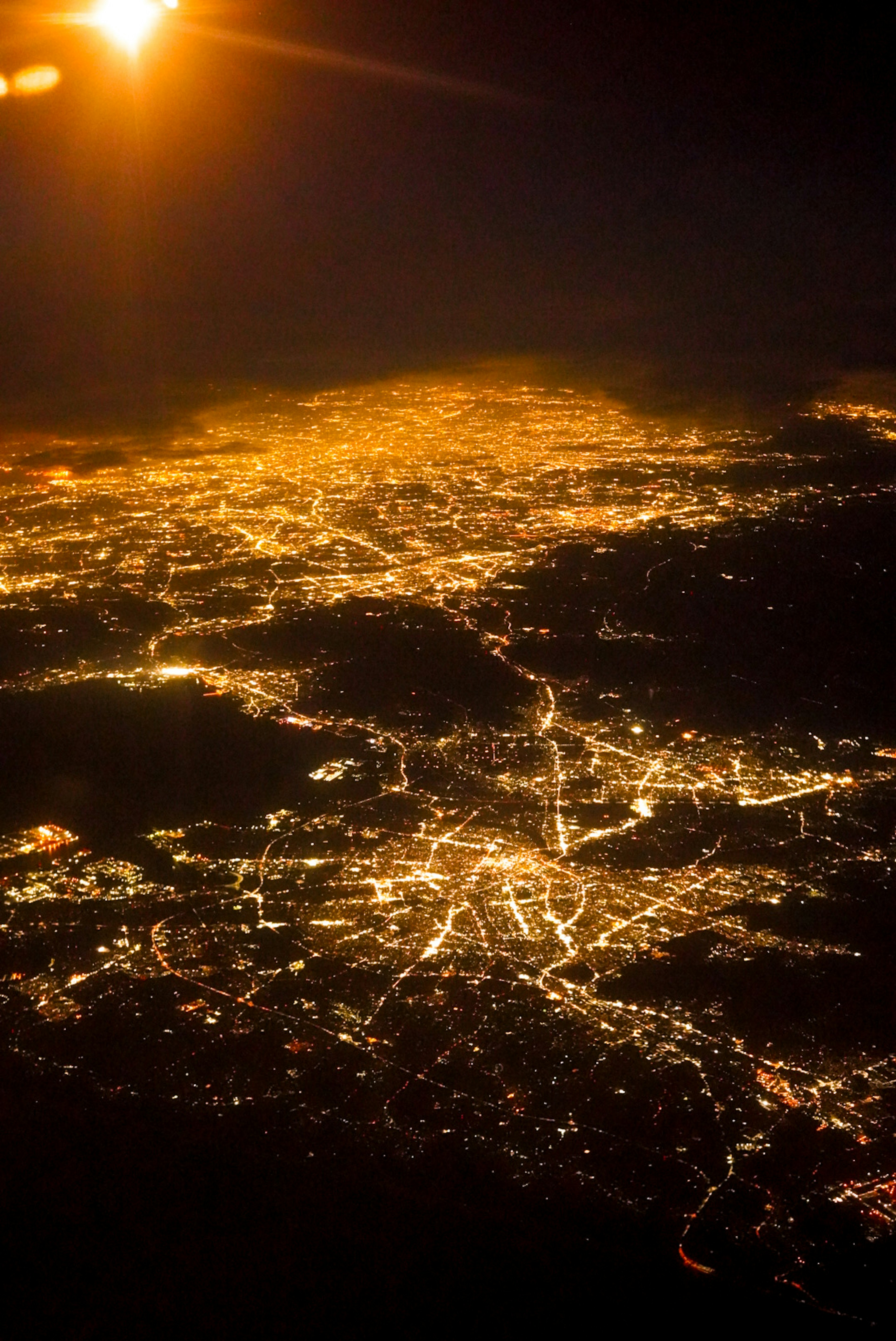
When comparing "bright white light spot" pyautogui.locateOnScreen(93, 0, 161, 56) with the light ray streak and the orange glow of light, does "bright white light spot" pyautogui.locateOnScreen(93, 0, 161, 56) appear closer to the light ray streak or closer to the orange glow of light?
the light ray streak

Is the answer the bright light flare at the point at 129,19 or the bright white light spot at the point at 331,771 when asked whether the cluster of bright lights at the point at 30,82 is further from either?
the bright white light spot at the point at 331,771

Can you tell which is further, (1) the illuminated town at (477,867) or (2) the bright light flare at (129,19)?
(2) the bright light flare at (129,19)

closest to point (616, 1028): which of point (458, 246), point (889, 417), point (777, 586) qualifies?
point (777, 586)

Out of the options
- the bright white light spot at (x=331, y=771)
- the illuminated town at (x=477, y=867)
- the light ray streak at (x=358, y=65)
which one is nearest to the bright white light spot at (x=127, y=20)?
the light ray streak at (x=358, y=65)

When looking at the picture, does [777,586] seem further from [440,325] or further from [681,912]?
[440,325]

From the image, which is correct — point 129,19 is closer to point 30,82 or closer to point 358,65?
point 30,82

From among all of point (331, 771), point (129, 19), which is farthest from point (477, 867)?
point (129, 19)
